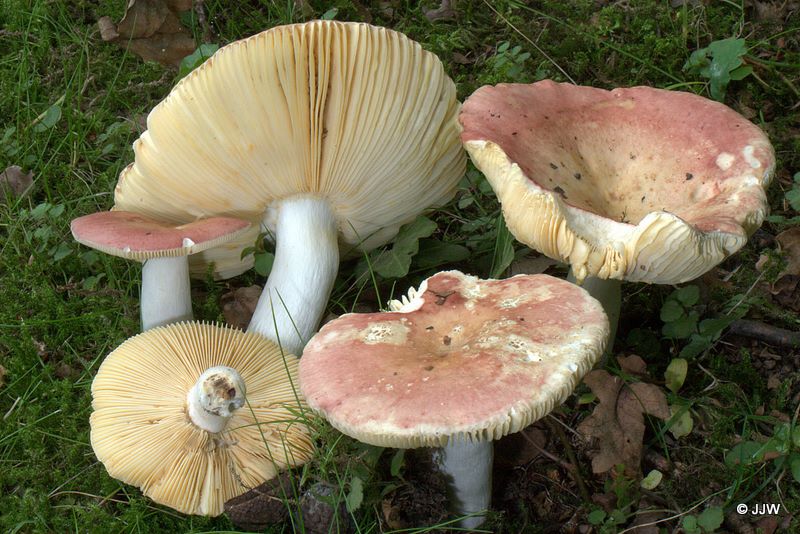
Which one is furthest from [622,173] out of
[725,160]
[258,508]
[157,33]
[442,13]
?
[157,33]

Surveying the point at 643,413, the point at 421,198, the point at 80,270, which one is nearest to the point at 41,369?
the point at 80,270

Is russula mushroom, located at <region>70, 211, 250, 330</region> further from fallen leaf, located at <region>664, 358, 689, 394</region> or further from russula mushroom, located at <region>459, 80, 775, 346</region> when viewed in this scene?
fallen leaf, located at <region>664, 358, 689, 394</region>

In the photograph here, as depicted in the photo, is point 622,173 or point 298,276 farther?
point 298,276

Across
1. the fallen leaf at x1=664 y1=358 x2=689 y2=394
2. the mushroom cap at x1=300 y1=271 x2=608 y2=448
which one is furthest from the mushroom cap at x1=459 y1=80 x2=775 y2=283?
the fallen leaf at x1=664 y1=358 x2=689 y2=394

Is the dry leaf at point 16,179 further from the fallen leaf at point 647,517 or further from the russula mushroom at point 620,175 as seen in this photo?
the fallen leaf at point 647,517

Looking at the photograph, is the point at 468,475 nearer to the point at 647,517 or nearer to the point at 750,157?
the point at 647,517

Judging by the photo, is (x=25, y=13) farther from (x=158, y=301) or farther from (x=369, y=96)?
(x=369, y=96)
